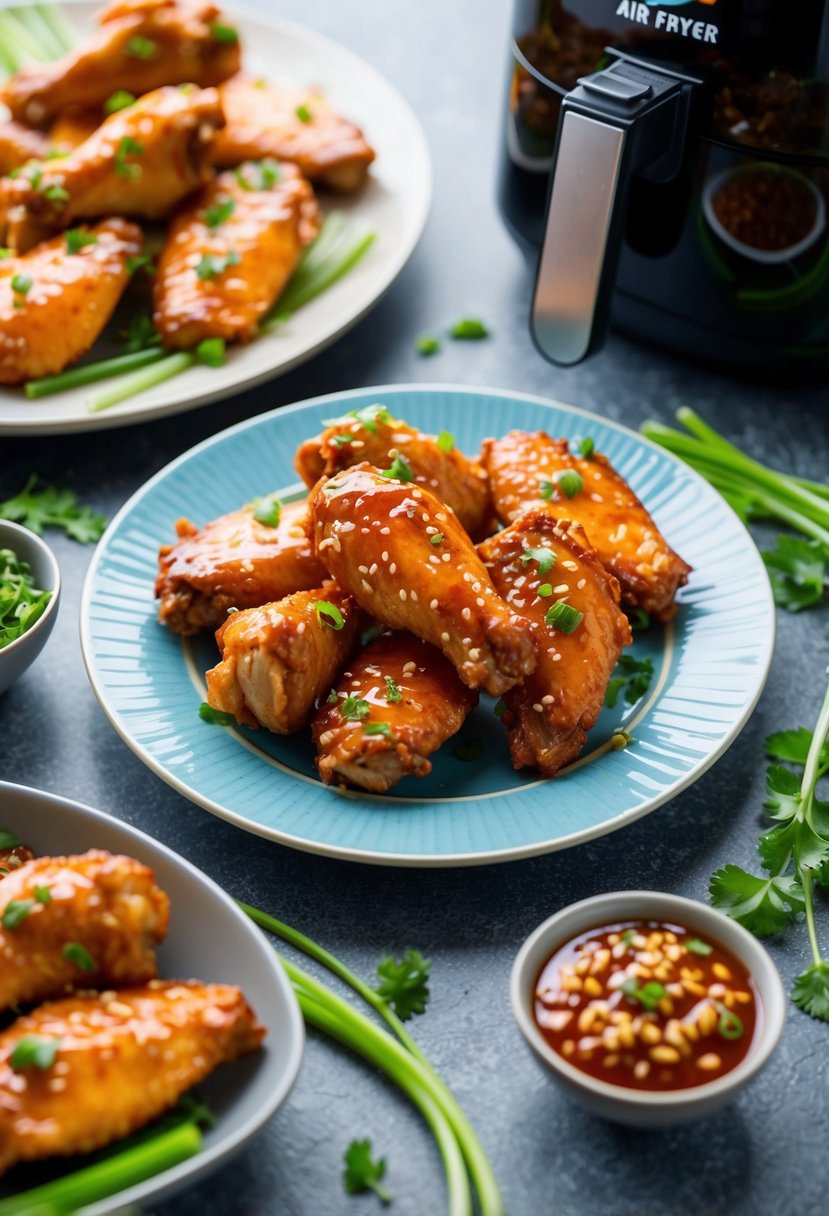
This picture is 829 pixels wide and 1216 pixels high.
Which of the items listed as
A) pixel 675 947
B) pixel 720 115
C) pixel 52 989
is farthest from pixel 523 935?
pixel 720 115

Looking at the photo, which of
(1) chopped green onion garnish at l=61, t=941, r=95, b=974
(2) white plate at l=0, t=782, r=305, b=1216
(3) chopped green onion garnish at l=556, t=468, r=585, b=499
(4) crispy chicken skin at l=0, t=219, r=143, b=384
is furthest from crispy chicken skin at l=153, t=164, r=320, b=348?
(1) chopped green onion garnish at l=61, t=941, r=95, b=974

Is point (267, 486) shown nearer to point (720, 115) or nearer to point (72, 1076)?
point (720, 115)

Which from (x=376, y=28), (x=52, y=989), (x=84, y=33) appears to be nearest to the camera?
(x=52, y=989)

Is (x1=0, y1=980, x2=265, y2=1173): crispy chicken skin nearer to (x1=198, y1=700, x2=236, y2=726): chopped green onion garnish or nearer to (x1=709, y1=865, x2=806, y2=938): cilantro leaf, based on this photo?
(x1=198, y1=700, x2=236, y2=726): chopped green onion garnish

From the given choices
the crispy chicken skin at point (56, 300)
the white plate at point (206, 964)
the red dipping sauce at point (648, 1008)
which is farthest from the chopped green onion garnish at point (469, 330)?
the red dipping sauce at point (648, 1008)

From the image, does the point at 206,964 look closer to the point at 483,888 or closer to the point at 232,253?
the point at 483,888

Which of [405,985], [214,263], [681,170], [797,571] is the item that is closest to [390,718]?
[405,985]

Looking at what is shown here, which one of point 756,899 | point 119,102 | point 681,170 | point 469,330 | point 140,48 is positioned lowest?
point 756,899

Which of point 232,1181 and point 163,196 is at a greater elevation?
point 163,196
